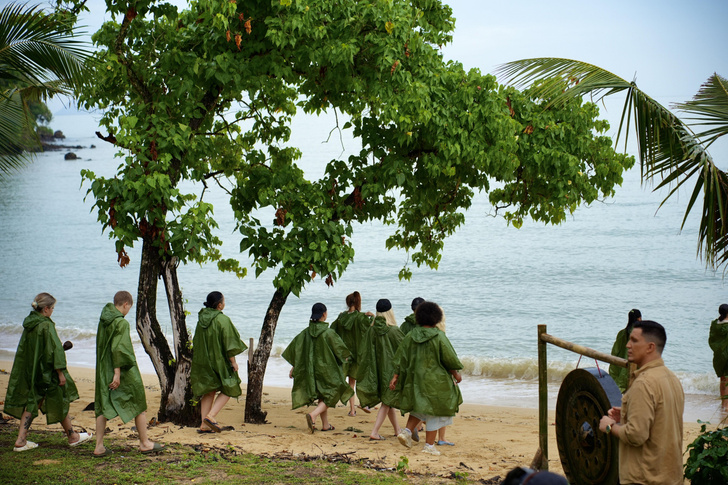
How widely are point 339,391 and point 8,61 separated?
589 cm

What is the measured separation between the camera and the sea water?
60.6 feet

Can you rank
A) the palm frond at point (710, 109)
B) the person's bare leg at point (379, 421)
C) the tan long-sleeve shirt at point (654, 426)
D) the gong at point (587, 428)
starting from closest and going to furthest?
the tan long-sleeve shirt at point (654, 426) → the gong at point (587, 428) → the palm frond at point (710, 109) → the person's bare leg at point (379, 421)

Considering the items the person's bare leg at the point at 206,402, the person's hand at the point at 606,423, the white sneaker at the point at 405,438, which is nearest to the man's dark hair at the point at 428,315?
the white sneaker at the point at 405,438

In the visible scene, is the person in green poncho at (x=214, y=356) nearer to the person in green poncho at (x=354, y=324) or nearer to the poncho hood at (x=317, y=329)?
the poncho hood at (x=317, y=329)

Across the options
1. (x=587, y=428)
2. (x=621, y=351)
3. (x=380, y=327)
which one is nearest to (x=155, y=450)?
(x=380, y=327)

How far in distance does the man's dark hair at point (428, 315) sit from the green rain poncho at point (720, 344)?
4286 millimetres

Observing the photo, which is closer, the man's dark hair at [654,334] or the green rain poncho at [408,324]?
the man's dark hair at [654,334]

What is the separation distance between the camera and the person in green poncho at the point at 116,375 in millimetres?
7156

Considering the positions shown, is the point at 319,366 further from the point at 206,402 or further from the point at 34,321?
the point at 34,321

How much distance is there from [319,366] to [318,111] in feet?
11.9

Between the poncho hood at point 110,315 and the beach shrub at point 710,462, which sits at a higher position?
the poncho hood at point 110,315

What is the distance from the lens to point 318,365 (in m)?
9.10

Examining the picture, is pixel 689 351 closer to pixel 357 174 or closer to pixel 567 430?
pixel 357 174

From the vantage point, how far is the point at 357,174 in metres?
9.77
